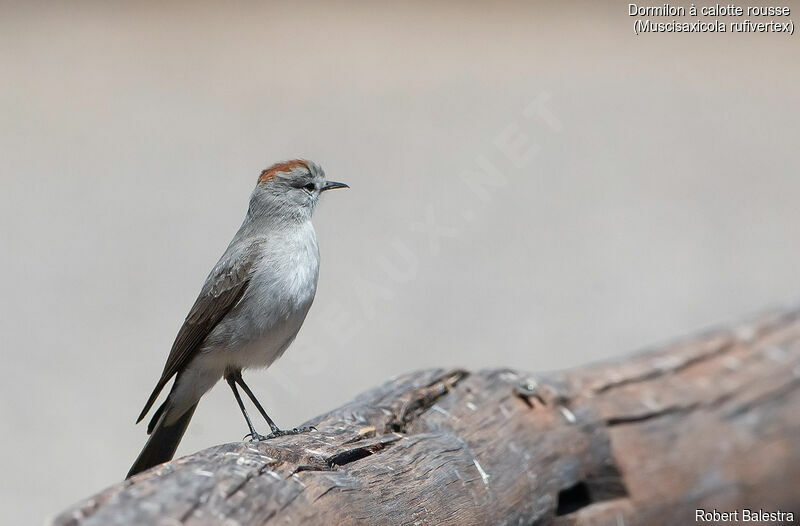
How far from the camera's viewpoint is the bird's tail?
3.48 metres

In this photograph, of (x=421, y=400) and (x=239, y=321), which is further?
(x=239, y=321)

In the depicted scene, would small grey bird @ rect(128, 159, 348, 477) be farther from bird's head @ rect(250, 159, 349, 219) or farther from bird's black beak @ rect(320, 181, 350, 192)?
bird's black beak @ rect(320, 181, 350, 192)

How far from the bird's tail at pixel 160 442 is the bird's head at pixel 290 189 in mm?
980

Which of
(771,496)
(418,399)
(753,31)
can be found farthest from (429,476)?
(753,31)

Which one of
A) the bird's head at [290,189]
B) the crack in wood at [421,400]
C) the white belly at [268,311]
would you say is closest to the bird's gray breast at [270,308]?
the white belly at [268,311]

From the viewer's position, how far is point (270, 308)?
3.60 metres

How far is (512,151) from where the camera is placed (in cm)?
696

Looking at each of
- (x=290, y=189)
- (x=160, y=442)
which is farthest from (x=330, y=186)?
(x=160, y=442)

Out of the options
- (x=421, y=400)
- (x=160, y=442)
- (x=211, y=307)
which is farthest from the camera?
(x=211, y=307)

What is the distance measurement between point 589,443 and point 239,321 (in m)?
1.52

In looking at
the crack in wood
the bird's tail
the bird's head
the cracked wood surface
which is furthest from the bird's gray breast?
the crack in wood

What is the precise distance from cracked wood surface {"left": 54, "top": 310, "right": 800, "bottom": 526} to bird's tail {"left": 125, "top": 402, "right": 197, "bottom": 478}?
0.68 m

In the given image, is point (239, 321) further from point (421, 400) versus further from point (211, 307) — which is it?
point (421, 400)

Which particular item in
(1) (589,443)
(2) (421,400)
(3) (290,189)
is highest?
(3) (290,189)
